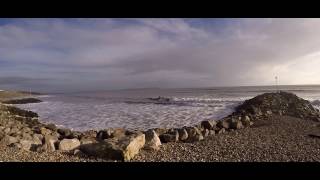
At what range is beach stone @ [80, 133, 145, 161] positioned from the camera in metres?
5.98

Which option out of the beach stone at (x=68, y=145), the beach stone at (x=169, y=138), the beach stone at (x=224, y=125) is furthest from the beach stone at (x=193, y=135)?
the beach stone at (x=68, y=145)

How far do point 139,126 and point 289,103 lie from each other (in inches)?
333

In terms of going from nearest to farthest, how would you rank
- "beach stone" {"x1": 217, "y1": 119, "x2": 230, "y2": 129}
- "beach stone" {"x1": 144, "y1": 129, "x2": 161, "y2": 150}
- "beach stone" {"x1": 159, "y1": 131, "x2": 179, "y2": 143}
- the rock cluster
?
"beach stone" {"x1": 144, "y1": 129, "x2": 161, "y2": 150} → "beach stone" {"x1": 159, "y1": 131, "x2": 179, "y2": 143} → "beach stone" {"x1": 217, "y1": 119, "x2": 230, "y2": 129} → the rock cluster

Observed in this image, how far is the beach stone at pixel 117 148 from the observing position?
5.98 meters

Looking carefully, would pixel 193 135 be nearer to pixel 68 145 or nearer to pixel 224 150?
pixel 224 150

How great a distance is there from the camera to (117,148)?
603cm

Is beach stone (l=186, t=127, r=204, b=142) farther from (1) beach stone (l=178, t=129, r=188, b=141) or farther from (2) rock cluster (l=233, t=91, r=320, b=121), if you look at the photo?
(2) rock cluster (l=233, t=91, r=320, b=121)

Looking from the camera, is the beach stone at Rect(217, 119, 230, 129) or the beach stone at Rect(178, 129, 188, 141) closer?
the beach stone at Rect(178, 129, 188, 141)

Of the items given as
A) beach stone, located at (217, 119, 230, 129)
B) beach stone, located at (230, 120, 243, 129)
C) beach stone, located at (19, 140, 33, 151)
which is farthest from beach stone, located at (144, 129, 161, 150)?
beach stone, located at (230, 120, 243, 129)
